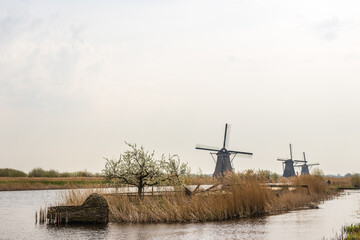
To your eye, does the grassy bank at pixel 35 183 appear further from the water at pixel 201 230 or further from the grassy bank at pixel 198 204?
the water at pixel 201 230

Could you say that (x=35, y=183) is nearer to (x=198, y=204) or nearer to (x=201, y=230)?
(x=198, y=204)

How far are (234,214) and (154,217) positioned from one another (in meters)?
4.38

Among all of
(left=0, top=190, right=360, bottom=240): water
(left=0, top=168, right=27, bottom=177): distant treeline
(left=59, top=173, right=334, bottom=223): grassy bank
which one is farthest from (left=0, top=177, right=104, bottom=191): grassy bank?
(left=0, top=190, right=360, bottom=240): water

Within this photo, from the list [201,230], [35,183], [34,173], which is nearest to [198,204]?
[201,230]

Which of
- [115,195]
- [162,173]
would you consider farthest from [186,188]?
[115,195]

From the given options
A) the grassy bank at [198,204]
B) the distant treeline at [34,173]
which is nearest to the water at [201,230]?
the grassy bank at [198,204]

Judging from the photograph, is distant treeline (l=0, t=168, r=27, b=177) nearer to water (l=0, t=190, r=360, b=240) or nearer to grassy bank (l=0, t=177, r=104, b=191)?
grassy bank (l=0, t=177, r=104, b=191)

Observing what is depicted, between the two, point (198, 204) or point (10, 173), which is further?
point (10, 173)

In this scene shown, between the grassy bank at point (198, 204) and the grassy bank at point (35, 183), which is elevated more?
the grassy bank at point (35, 183)

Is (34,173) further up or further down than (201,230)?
further up

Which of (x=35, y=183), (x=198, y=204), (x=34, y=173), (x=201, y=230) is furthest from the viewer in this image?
(x=34, y=173)

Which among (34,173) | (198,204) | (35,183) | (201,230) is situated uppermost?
→ (34,173)

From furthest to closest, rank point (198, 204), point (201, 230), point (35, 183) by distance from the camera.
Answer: point (35, 183) < point (198, 204) < point (201, 230)

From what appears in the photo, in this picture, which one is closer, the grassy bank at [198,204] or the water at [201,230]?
the water at [201,230]
